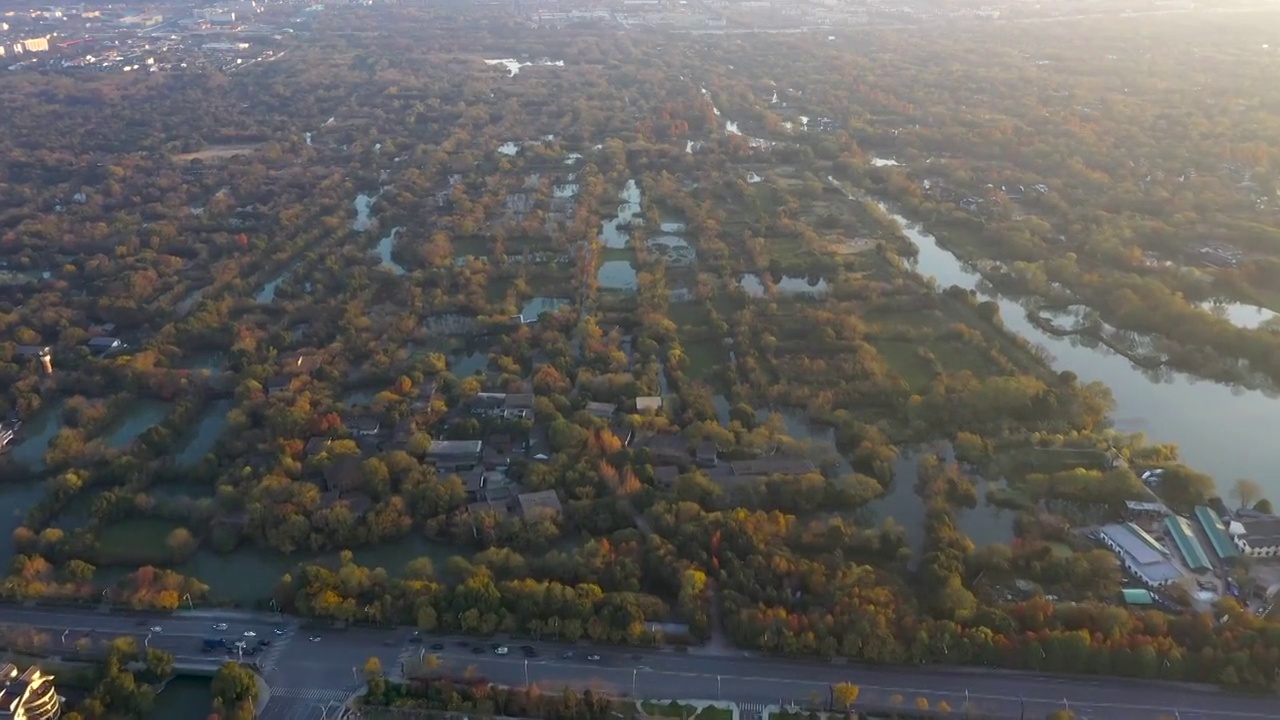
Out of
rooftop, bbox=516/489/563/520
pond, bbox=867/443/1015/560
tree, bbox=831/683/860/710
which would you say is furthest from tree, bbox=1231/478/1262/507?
rooftop, bbox=516/489/563/520

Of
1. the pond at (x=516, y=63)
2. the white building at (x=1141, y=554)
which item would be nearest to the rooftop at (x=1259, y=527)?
the white building at (x=1141, y=554)

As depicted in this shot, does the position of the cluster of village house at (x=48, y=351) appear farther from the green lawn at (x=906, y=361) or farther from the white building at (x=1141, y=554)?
the white building at (x=1141, y=554)

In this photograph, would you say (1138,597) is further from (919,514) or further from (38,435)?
(38,435)

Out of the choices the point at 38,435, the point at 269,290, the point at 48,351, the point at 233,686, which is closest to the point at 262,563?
the point at 233,686

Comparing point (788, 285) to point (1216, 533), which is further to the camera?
point (788, 285)

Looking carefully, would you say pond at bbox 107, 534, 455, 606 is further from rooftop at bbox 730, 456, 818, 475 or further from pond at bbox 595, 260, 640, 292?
pond at bbox 595, 260, 640, 292

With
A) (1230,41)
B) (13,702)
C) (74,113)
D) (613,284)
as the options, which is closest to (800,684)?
(13,702)
